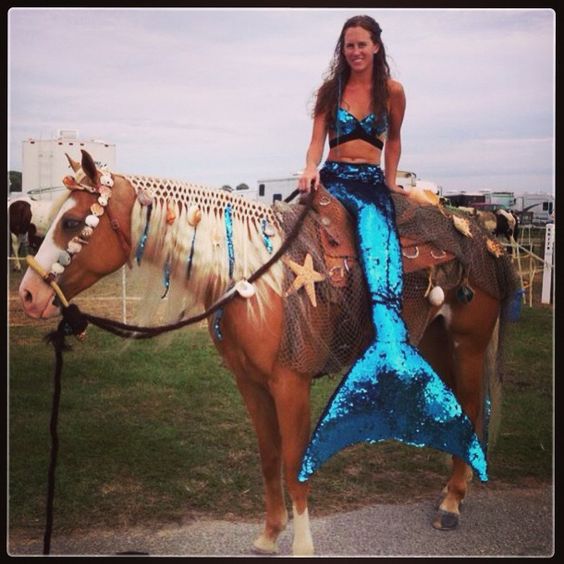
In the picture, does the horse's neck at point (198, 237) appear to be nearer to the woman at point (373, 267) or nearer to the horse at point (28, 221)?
the woman at point (373, 267)

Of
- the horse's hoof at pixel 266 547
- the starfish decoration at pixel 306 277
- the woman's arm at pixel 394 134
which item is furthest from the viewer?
the horse's hoof at pixel 266 547

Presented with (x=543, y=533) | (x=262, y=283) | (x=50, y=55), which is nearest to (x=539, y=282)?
(x=543, y=533)

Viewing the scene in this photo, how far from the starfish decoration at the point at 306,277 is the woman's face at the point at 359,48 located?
81 centimetres

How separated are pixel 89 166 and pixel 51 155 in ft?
2.53

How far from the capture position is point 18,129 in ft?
9.36

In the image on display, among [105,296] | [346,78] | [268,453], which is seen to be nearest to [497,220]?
[346,78]

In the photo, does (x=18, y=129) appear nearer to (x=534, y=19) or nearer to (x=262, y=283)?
(x=262, y=283)

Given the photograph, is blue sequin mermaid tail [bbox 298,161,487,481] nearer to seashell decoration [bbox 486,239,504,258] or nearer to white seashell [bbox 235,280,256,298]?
white seashell [bbox 235,280,256,298]

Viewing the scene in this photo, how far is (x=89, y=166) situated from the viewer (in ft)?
7.37

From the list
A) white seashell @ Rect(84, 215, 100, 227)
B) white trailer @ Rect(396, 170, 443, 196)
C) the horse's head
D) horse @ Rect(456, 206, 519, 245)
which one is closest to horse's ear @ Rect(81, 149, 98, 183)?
the horse's head

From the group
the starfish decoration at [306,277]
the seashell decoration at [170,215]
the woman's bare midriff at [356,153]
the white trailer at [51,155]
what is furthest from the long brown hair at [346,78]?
the white trailer at [51,155]

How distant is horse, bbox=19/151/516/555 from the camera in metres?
2.30

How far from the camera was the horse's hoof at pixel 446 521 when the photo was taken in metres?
3.06

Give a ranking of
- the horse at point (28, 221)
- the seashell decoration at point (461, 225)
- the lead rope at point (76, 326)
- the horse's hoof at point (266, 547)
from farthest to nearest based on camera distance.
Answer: the seashell decoration at point (461, 225) → the horse's hoof at point (266, 547) → the horse at point (28, 221) → the lead rope at point (76, 326)
